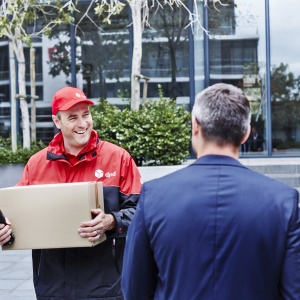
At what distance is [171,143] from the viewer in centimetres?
1073

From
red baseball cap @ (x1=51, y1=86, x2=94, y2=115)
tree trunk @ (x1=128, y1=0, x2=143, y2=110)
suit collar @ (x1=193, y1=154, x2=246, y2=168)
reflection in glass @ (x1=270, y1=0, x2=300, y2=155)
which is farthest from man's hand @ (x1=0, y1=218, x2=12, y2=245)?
reflection in glass @ (x1=270, y1=0, x2=300, y2=155)

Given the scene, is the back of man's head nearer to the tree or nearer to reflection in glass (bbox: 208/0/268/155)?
the tree

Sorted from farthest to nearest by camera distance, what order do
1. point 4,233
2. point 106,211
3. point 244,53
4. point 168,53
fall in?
point 168,53 < point 244,53 < point 106,211 < point 4,233

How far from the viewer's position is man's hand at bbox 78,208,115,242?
2764 mm

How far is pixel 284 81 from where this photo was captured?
15.9 metres

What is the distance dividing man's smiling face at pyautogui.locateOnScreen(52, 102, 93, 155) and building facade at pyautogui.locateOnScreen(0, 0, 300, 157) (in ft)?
41.8

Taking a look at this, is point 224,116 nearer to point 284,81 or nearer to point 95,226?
point 95,226

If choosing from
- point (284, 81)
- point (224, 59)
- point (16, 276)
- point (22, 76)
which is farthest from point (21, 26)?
point (16, 276)

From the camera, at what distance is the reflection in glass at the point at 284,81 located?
15.9m

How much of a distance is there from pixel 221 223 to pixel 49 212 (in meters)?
1.21

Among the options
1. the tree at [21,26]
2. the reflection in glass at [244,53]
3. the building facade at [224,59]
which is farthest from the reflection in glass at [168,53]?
the tree at [21,26]

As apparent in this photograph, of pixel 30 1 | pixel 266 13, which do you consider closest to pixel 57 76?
pixel 30 1

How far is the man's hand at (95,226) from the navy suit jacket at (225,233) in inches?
35.4

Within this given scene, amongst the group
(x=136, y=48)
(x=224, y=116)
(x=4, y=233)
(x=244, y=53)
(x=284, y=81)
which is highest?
(x=244, y=53)
